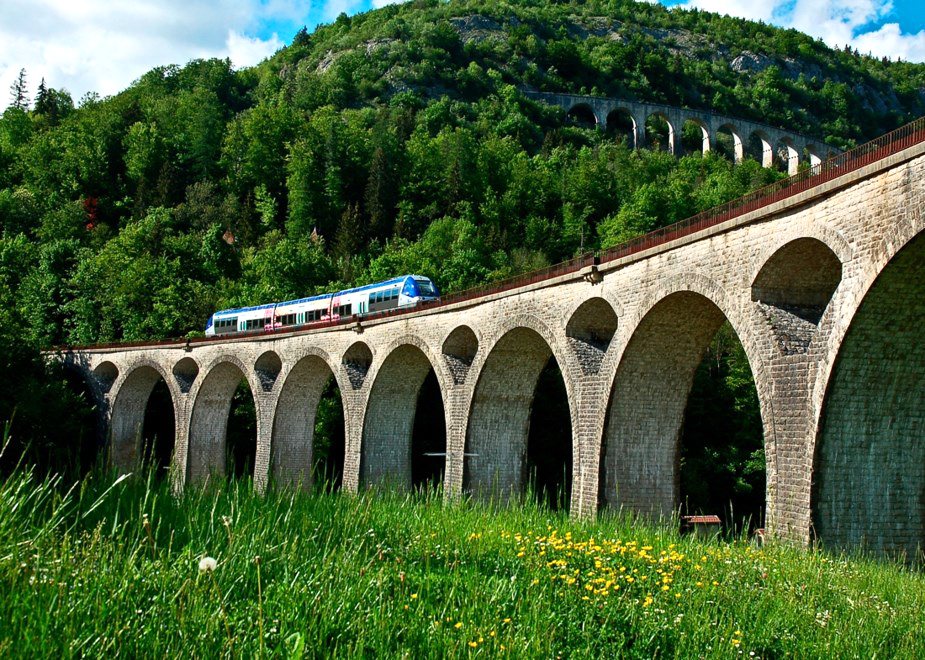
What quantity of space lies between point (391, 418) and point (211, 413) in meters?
13.9

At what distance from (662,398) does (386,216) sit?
2074 inches

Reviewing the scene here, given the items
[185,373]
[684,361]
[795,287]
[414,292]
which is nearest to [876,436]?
[795,287]

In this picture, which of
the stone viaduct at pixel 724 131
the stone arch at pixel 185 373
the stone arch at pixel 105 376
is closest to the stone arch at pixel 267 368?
the stone arch at pixel 185 373

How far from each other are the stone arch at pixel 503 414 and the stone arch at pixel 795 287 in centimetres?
1070

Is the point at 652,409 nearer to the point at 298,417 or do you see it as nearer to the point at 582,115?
the point at 298,417

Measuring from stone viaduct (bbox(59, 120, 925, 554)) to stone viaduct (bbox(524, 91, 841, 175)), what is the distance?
63.4 metres

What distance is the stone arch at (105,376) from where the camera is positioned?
159 feet

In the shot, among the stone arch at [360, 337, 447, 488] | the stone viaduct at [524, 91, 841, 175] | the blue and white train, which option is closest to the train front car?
the blue and white train

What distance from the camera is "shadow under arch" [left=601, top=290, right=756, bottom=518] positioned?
20.7m

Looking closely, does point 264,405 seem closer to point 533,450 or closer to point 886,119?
point 533,450

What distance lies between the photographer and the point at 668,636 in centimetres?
781

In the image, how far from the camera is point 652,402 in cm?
2158

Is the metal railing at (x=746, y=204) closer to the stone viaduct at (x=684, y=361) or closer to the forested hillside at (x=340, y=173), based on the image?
the stone viaduct at (x=684, y=361)

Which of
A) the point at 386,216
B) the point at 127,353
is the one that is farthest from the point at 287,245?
the point at 127,353
